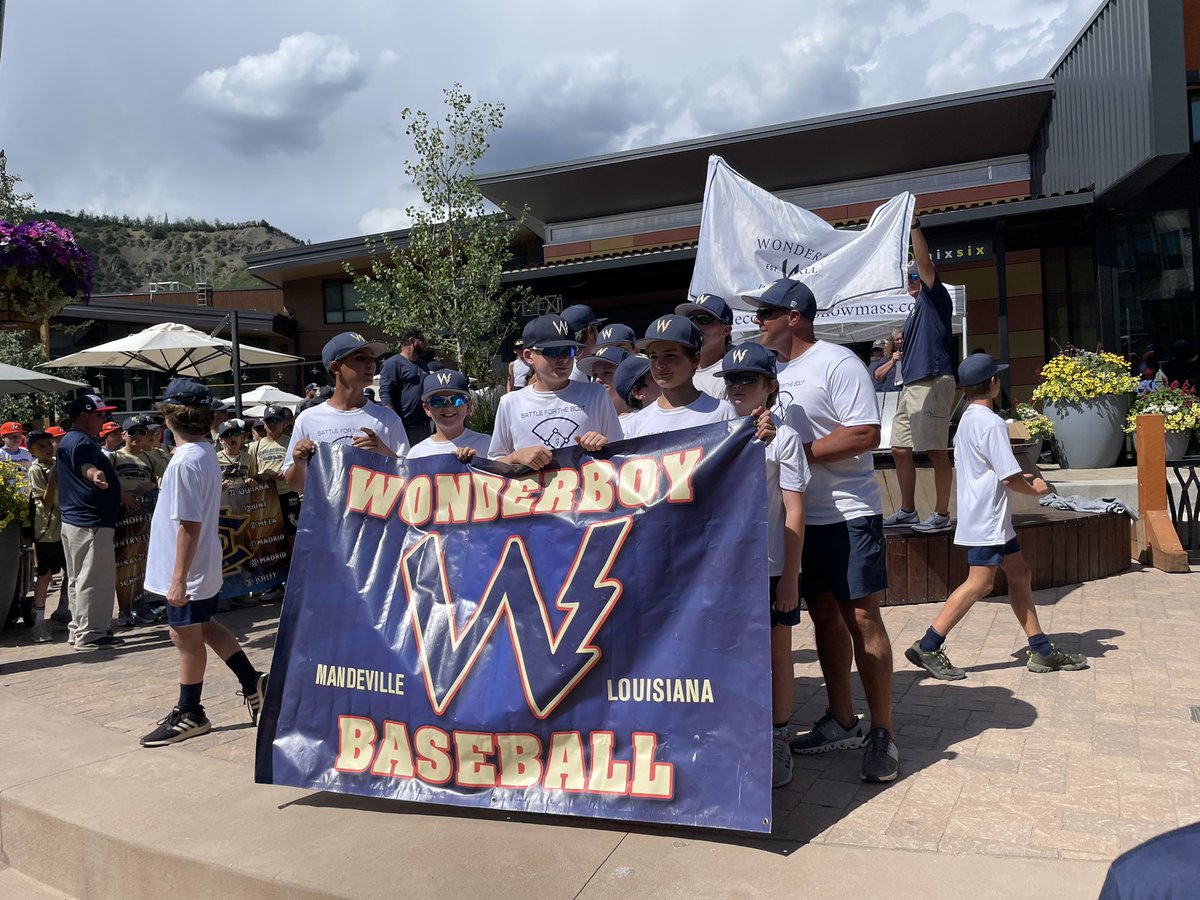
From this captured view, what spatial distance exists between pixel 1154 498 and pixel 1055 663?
3.67m

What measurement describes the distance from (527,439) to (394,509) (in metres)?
0.71

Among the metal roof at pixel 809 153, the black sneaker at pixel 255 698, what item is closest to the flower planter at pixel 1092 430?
the metal roof at pixel 809 153

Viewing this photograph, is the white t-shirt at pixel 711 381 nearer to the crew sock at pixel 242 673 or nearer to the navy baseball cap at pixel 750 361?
the navy baseball cap at pixel 750 361

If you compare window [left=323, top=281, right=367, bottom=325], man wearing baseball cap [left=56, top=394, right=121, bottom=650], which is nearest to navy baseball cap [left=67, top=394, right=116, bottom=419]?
man wearing baseball cap [left=56, top=394, right=121, bottom=650]

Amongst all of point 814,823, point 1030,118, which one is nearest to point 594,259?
point 1030,118

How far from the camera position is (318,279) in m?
28.6

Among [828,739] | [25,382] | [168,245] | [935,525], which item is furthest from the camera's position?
[168,245]

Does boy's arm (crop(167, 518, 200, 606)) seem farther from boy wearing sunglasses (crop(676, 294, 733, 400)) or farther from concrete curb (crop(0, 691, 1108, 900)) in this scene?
boy wearing sunglasses (crop(676, 294, 733, 400))

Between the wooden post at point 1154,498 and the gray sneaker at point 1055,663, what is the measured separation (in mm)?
3246

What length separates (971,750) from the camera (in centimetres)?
425

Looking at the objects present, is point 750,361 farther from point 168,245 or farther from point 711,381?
point 168,245

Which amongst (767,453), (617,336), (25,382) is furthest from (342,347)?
(25,382)

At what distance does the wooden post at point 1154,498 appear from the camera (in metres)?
8.04

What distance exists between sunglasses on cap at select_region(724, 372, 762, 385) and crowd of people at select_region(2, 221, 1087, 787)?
0.04 feet
